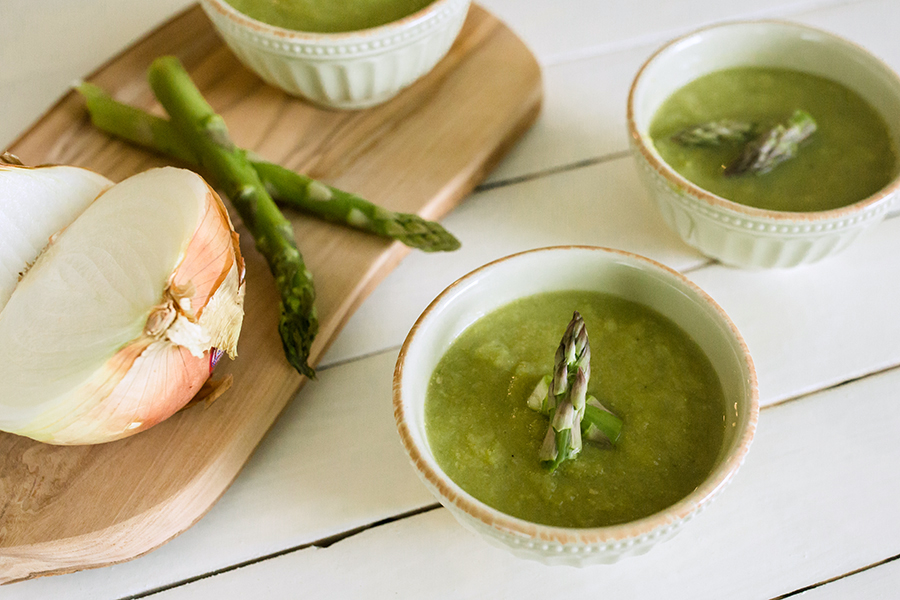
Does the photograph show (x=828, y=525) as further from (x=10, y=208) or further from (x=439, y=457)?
(x=10, y=208)

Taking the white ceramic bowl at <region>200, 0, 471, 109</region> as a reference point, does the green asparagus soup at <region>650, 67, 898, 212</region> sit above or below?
below

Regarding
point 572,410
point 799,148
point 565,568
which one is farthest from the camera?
point 799,148

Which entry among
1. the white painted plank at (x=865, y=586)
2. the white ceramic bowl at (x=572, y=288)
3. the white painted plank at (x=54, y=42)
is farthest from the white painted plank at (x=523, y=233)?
the white painted plank at (x=54, y=42)

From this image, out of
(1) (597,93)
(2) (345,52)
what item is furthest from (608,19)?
(2) (345,52)

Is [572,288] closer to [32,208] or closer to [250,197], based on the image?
[250,197]

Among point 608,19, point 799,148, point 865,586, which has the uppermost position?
point 608,19

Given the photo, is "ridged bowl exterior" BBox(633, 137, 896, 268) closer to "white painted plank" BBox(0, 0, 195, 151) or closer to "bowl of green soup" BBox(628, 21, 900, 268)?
"bowl of green soup" BBox(628, 21, 900, 268)

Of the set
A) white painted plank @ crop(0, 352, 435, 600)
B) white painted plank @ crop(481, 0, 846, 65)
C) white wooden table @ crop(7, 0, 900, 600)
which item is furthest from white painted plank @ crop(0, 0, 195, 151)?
white painted plank @ crop(0, 352, 435, 600)
